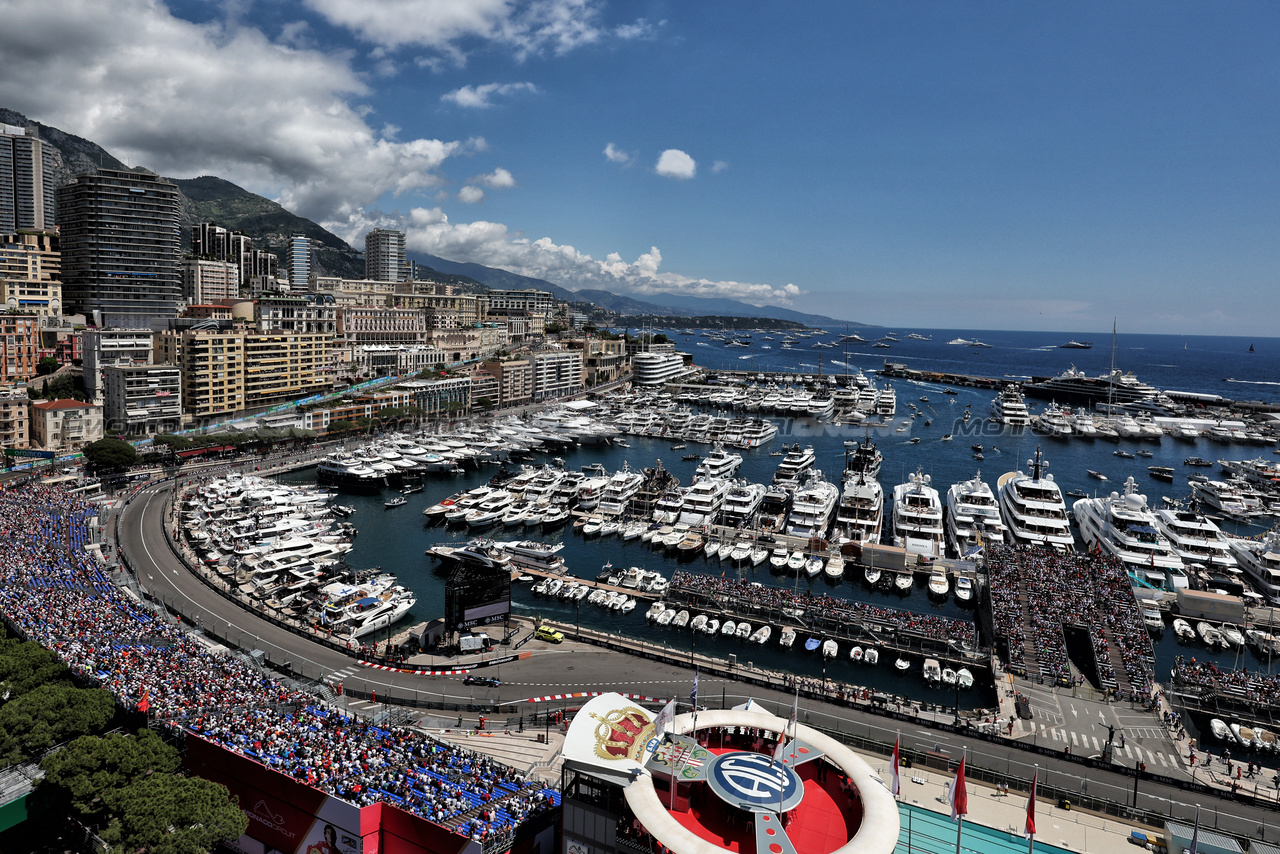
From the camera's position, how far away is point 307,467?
6381 cm

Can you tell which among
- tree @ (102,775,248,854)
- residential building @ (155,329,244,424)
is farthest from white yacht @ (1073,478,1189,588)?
residential building @ (155,329,244,424)

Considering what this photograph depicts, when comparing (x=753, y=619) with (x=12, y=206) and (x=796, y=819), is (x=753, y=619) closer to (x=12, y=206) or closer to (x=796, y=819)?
(x=796, y=819)

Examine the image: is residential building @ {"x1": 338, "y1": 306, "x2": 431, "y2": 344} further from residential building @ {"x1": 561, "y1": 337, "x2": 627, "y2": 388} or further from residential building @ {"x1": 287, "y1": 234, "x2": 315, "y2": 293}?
residential building @ {"x1": 287, "y1": 234, "x2": 315, "y2": 293}

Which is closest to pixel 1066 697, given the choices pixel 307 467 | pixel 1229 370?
pixel 307 467

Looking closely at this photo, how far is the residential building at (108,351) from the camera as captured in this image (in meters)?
65.8

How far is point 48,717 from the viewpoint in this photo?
1788 centimetres

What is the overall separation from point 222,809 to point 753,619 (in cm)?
2368

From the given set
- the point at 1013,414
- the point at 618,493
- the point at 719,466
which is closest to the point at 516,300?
the point at 1013,414

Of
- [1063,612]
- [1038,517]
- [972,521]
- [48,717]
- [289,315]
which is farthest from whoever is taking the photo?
[289,315]

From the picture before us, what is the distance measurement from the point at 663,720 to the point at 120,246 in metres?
100

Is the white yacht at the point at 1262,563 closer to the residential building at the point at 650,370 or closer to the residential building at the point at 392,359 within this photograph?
the residential building at the point at 392,359

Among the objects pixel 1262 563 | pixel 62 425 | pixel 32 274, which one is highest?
pixel 32 274

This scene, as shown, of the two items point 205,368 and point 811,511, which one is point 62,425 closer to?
point 205,368

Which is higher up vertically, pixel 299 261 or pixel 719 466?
pixel 299 261
